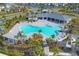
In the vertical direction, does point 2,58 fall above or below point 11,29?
below

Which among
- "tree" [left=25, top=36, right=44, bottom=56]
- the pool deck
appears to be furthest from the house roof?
"tree" [left=25, top=36, right=44, bottom=56]

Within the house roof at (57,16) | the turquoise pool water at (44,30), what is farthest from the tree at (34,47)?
the house roof at (57,16)

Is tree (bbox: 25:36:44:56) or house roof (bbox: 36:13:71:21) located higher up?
house roof (bbox: 36:13:71:21)

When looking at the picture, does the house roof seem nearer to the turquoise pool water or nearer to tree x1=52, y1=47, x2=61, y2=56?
the turquoise pool water

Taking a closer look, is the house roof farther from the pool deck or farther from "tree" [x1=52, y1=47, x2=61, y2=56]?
"tree" [x1=52, y1=47, x2=61, y2=56]

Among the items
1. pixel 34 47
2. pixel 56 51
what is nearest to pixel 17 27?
pixel 34 47

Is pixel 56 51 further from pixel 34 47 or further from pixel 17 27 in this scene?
pixel 17 27

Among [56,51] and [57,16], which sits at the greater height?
[57,16]

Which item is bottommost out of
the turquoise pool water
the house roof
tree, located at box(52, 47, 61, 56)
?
tree, located at box(52, 47, 61, 56)

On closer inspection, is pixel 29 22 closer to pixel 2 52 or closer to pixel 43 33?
pixel 43 33

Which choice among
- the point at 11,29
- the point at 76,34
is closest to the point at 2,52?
the point at 11,29

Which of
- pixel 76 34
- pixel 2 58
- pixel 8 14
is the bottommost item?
pixel 2 58
